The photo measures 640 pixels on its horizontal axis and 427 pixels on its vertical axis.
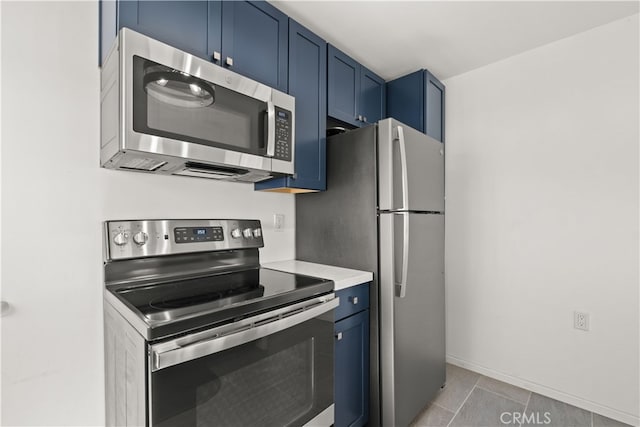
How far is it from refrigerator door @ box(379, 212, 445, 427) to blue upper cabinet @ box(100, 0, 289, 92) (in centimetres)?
102

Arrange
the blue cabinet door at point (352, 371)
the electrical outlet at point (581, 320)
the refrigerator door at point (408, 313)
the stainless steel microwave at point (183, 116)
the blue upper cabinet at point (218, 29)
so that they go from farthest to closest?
1. the electrical outlet at point (581, 320)
2. the refrigerator door at point (408, 313)
3. the blue cabinet door at point (352, 371)
4. the blue upper cabinet at point (218, 29)
5. the stainless steel microwave at point (183, 116)

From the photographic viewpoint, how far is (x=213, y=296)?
1.19 m

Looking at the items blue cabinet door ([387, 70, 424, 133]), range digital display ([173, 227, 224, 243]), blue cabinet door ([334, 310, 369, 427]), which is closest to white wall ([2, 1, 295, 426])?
range digital display ([173, 227, 224, 243])

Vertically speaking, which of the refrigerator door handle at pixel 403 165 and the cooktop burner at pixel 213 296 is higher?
the refrigerator door handle at pixel 403 165

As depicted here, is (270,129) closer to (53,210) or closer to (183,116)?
(183,116)

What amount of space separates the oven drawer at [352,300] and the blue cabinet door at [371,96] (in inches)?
49.2

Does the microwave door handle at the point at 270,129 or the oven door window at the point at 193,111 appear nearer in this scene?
the oven door window at the point at 193,111

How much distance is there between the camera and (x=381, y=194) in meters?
1.71

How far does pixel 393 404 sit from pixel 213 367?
112cm

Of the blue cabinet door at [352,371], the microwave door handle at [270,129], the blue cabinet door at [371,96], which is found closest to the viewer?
the microwave door handle at [270,129]

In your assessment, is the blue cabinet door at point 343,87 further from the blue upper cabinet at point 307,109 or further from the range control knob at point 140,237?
the range control knob at point 140,237

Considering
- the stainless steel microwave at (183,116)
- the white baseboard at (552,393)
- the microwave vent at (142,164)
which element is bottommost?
the white baseboard at (552,393)

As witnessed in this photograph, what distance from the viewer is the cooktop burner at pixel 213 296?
94 cm

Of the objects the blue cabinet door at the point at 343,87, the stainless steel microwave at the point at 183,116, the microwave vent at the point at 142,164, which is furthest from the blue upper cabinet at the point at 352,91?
the microwave vent at the point at 142,164
